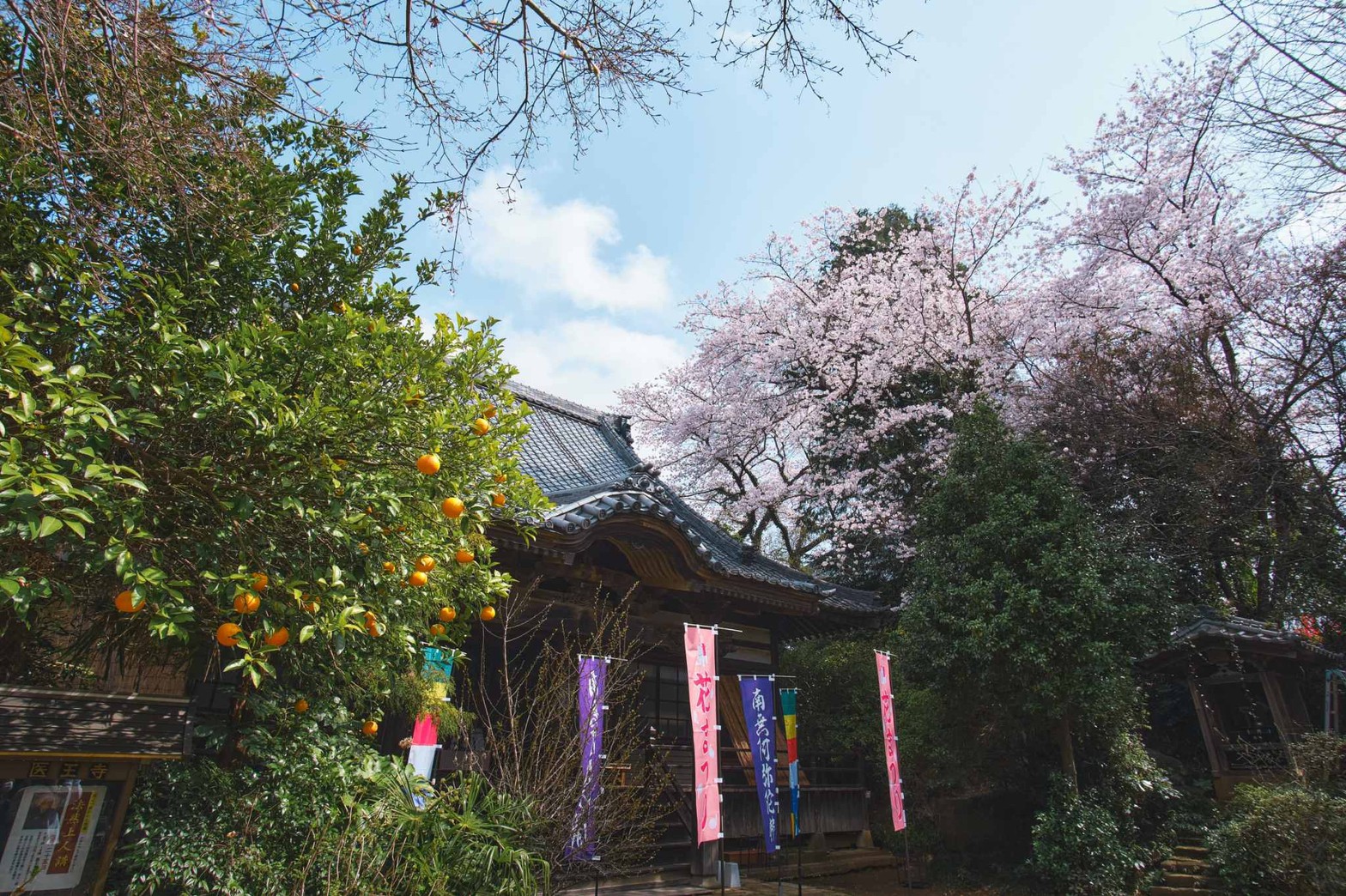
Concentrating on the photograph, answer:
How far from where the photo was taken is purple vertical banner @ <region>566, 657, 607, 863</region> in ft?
16.7

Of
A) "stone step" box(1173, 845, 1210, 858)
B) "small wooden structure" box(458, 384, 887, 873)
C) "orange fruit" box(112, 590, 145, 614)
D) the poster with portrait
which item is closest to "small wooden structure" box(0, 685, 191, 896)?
the poster with portrait

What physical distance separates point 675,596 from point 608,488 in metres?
1.90

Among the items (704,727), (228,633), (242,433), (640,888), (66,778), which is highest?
(242,433)

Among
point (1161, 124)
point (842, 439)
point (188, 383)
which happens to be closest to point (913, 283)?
point (842, 439)

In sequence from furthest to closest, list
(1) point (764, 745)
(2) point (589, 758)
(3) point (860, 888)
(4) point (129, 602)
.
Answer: (3) point (860, 888) → (1) point (764, 745) → (2) point (589, 758) → (4) point (129, 602)

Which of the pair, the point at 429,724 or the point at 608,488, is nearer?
the point at 429,724

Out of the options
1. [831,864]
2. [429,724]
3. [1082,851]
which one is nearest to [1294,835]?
[1082,851]

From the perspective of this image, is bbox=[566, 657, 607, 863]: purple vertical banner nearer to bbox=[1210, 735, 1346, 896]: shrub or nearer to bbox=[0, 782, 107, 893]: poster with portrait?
bbox=[0, 782, 107, 893]: poster with portrait

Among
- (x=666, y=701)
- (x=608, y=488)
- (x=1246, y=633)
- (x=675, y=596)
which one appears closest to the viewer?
(x=608, y=488)

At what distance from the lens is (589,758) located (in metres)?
5.69

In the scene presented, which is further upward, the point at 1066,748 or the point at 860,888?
the point at 1066,748

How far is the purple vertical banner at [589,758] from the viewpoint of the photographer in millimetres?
5078

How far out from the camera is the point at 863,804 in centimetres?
1137

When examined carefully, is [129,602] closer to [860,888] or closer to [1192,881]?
[860,888]
